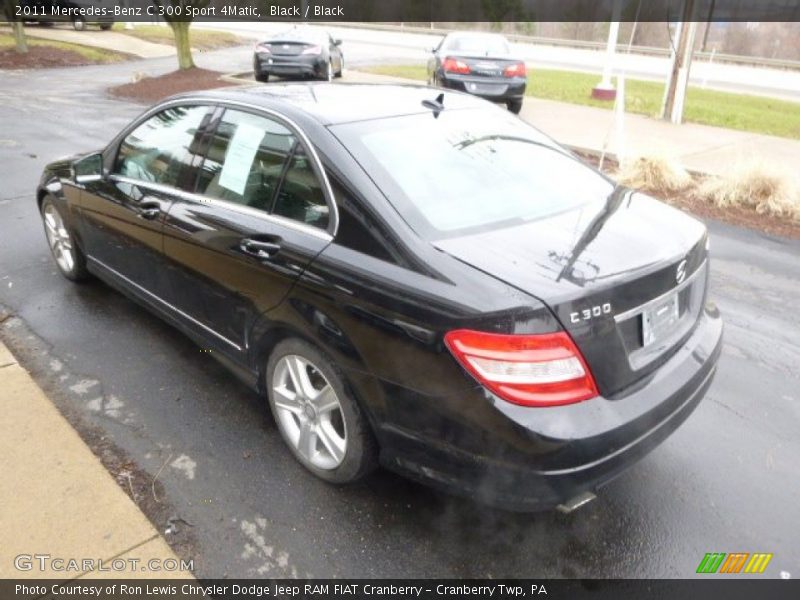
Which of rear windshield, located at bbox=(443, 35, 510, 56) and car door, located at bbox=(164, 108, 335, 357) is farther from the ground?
rear windshield, located at bbox=(443, 35, 510, 56)

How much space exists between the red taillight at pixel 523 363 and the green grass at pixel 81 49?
2345 centimetres

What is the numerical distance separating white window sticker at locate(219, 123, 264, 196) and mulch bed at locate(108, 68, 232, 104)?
1214 cm

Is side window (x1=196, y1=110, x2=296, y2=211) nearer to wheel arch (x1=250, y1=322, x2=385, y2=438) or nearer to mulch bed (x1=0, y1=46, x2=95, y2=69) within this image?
wheel arch (x1=250, y1=322, x2=385, y2=438)

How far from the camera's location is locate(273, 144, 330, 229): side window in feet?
8.84

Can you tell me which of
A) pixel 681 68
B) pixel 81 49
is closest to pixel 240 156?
pixel 681 68

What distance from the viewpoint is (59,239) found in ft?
16.0

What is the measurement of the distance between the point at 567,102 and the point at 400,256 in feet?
44.1

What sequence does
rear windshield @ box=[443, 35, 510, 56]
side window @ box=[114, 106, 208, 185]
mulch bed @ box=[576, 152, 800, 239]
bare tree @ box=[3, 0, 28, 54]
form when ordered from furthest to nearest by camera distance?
bare tree @ box=[3, 0, 28, 54] → rear windshield @ box=[443, 35, 510, 56] → mulch bed @ box=[576, 152, 800, 239] → side window @ box=[114, 106, 208, 185]

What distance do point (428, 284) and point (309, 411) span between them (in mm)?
948

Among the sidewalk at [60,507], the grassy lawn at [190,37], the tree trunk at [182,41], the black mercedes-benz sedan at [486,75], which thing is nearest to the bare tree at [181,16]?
the tree trunk at [182,41]

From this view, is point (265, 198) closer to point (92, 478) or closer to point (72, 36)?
point (92, 478)

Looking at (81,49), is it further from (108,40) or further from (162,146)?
(162,146)

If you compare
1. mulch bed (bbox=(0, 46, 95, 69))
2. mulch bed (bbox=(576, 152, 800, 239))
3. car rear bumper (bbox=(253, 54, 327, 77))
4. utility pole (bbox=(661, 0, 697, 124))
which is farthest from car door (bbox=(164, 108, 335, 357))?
mulch bed (bbox=(0, 46, 95, 69))

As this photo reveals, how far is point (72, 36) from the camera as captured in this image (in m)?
27.0
